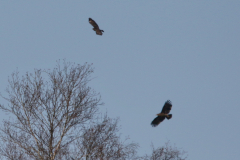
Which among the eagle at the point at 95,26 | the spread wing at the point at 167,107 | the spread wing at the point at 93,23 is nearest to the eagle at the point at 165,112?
the spread wing at the point at 167,107

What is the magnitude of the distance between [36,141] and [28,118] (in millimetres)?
873

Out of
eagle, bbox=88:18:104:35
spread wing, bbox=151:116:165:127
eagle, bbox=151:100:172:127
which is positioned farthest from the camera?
spread wing, bbox=151:116:165:127

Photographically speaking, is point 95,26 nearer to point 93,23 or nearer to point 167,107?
point 93,23

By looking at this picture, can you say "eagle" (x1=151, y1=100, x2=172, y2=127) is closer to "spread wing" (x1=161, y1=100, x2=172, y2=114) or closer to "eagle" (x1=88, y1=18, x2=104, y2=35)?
"spread wing" (x1=161, y1=100, x2=172, y2=114)

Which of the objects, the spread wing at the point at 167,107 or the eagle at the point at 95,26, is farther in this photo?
the spread wing at the point at 167,107

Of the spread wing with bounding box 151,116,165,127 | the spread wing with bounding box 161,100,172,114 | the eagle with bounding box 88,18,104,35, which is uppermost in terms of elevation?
the eagle with bounding box 88,18,104,35

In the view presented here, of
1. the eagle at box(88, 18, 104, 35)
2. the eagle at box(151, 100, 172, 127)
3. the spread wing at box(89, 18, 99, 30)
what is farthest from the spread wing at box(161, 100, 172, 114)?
the spread wing at box(89, 18, 99, 30)

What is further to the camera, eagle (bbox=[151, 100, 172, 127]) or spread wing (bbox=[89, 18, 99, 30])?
eagle (bbox=[151, 100, 172, 127])

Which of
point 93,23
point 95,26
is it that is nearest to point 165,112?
point 95,26

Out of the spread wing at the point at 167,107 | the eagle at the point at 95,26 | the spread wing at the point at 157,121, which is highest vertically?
the eagle at the point at 95,26

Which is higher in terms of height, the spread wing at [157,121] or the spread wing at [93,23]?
the spread wing at [93,23]

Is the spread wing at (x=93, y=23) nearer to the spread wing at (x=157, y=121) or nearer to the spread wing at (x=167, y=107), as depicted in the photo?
the spread wing at (x=167, y=107)

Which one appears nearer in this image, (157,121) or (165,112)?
(165,112)

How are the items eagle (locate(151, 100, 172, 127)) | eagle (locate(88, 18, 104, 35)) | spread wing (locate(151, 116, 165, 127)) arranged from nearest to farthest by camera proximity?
1. eagle (locate(88, 18, 104, 35))
2. eagle (locate(151, 100, 172, 127))
3. spread wing (locate(151, 116, 165, 127))
